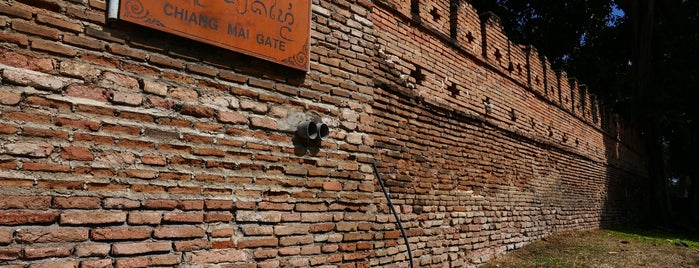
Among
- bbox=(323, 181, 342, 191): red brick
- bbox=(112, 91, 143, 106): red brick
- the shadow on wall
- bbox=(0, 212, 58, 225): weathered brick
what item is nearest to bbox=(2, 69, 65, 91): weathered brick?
bbox=(112, 91, 143, 106): red brick

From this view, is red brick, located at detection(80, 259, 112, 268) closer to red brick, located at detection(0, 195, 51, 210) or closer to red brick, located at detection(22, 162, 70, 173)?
red brick, located at detection(0, 195, 51, 210)

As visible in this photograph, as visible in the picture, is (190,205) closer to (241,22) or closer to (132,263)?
(132,263)

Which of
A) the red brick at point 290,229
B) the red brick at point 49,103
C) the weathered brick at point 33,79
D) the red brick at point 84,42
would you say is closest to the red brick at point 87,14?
the red brick at point 84,42

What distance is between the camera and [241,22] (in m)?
3.12

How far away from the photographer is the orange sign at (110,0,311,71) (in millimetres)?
2727

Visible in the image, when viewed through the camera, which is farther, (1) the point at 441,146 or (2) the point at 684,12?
(2) the point at 684,12

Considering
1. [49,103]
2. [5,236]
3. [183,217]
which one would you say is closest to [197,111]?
[183,217]

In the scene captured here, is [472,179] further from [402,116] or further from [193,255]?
[193,255]

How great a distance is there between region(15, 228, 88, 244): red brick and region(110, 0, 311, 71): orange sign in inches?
46.7

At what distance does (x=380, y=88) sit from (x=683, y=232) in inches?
477

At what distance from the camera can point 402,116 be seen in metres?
4.97

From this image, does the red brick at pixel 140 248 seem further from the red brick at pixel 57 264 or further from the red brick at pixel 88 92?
the red brick at pixel 88 92

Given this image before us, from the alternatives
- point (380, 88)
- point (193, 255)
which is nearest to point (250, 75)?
point (193, 255)

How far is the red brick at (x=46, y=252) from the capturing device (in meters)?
2.23
